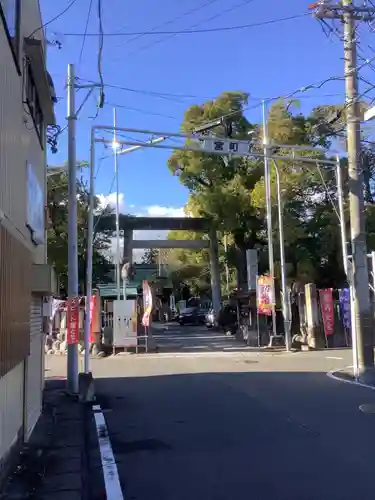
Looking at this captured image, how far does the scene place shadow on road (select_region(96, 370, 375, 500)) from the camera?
6469 mm

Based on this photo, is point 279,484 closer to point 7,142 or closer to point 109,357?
point 7,142

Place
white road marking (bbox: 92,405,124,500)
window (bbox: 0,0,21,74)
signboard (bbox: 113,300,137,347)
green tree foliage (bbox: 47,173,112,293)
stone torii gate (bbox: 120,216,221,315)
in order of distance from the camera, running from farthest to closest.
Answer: stone torii gate (bbox: 120,216,221,315), green tree foliage (bbox: 47,173,112,293), signboard (bbox: 113,300,137,347), window (bbox: 0,0,21,74), white road marking (bbox: 92,405,124,500)

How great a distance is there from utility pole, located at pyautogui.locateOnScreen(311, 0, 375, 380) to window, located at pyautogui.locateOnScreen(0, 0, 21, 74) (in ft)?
35.1

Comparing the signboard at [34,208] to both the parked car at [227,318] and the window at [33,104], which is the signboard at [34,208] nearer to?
the window at [33,104]

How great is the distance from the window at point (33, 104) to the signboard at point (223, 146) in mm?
4612

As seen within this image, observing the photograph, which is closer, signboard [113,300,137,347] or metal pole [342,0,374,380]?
metal pole [342,0,374,380]

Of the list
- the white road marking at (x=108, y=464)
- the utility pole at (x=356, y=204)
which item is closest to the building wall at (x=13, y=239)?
the white road marking at (x=108, y=464)

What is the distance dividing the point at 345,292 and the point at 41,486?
21.5 m

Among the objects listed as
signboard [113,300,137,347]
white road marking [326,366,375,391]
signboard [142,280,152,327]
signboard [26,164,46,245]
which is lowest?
white road marking [326,366,375,391]

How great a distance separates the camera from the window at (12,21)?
280 inches

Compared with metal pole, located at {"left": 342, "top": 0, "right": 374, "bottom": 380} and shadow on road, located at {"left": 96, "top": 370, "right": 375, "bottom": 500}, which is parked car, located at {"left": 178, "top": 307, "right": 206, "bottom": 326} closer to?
metal pole, located at {"left": 342, "top": 0, "right": 374, "bottom": 380}

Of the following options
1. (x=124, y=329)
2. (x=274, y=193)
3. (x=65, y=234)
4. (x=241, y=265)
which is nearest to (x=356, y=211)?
(x=124, y=329)

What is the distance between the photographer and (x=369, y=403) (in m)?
12.1

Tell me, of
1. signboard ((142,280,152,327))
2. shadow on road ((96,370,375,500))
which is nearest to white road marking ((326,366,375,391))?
shadow on road ((96,370,375,500))
